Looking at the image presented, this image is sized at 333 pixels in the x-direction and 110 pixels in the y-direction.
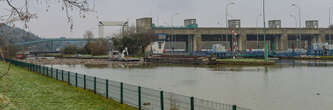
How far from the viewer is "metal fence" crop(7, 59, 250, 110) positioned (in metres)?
11.7

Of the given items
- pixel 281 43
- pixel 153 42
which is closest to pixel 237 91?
pixel 153 42

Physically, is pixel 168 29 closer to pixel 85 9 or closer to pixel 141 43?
pixel 141 43

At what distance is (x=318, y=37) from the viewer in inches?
4870

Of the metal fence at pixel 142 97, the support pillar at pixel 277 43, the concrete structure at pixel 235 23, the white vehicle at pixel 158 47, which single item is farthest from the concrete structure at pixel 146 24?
the metal fence at pixel 142 97

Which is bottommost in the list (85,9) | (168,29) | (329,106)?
(329,106)

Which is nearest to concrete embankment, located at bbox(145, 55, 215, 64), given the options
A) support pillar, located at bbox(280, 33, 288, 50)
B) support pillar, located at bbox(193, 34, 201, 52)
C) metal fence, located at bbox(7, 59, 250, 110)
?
metal fence, located at bbox(7, 59, 250, 110)

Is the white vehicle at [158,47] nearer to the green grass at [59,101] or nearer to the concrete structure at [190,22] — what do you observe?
the concrete structure at [190,22]

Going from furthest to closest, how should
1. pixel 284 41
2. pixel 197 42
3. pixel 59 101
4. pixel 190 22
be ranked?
1. pixel 190 22
2. pixel 284 41
3. pixel 197 42
4. pixel 59 101

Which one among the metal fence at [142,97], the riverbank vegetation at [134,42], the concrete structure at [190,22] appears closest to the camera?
the metal fence at [142,97]

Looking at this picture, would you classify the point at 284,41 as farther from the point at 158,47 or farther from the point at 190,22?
the point at 158,47

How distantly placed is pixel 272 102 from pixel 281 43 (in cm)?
11070

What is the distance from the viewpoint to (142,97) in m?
15.1

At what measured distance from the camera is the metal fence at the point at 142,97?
11680mm

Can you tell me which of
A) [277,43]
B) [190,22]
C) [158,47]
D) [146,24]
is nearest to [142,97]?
[158,47]
